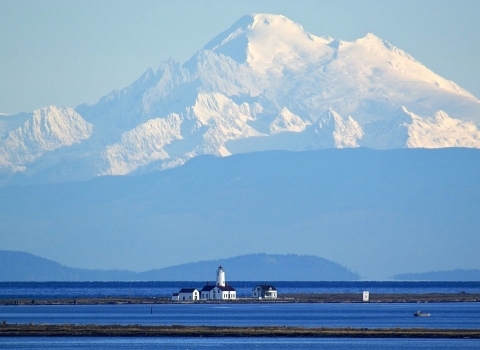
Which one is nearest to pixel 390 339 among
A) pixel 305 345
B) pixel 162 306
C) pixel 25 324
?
pixel 305 345

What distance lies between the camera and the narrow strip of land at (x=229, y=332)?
92875 mm

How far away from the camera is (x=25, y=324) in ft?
340

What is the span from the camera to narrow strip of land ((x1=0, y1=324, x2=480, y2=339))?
9288 centimetres

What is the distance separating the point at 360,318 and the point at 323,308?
26452 mm

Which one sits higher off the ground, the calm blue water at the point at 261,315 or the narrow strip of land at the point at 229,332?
the calm blue water at the point at 261,315

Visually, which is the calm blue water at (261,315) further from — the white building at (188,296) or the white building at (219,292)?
the white building at (188,296)

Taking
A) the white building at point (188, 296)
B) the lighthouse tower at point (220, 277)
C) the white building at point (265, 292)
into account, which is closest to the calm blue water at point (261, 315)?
the lighthouse tower at point (220, 277)

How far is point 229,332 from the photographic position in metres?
95.0

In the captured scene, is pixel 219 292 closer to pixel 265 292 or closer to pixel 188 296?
pixel 188 296

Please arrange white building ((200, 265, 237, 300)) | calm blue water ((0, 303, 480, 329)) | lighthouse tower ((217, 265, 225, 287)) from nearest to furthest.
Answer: calm blue water ((0, 303, 480, 329)), lighthouse tower ((217, 265, 225, 287)), white building ((200, 265, 237, 300))

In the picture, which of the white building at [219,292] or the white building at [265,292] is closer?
the white building at [219,292]

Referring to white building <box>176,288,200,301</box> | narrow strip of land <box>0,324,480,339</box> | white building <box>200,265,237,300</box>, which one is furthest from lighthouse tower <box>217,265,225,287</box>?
narrow strip of land <box>0,324,480,339</box>

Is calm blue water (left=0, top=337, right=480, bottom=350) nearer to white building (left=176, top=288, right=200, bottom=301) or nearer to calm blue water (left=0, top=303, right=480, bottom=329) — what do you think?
calm blue water (left=0, top=303, right=480, bottom=329)

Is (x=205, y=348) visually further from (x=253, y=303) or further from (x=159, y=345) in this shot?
(x=253, y=303)
